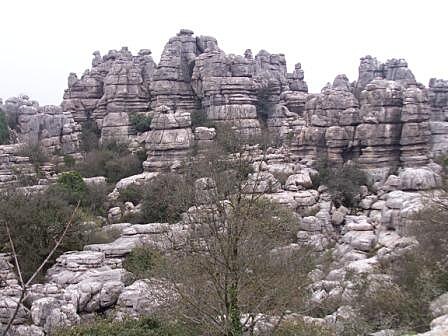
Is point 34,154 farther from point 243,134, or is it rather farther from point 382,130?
point 382,130

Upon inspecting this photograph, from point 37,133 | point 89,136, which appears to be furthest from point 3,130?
point 89,136

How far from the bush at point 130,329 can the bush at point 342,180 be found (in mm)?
15469

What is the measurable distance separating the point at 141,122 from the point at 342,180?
1400 cm

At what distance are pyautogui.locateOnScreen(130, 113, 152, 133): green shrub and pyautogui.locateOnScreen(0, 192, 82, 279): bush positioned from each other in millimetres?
15498

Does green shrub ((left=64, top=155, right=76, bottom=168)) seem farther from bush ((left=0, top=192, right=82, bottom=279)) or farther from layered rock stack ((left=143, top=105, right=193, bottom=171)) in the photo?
bush ((left=0, top=192, right=82, bottom=279))

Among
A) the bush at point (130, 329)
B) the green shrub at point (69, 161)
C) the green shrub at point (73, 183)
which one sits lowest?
the bush at point (130, 329)

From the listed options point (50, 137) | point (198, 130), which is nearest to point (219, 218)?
point (198, 130)

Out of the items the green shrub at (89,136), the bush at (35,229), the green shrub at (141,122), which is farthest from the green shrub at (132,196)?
the green shrub at (141,122)

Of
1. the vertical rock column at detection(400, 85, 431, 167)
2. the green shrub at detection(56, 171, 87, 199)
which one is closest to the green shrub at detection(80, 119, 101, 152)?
the green shrub at detection(56, 171, 87, 199)

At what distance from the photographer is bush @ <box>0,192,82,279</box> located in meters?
14.8

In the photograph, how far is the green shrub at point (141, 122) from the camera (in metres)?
31.9

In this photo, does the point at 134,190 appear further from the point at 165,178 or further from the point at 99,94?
the point at 99,94

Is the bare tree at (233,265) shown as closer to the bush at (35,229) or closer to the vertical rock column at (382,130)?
the bush at (35,229)

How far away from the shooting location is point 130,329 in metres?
8.95
